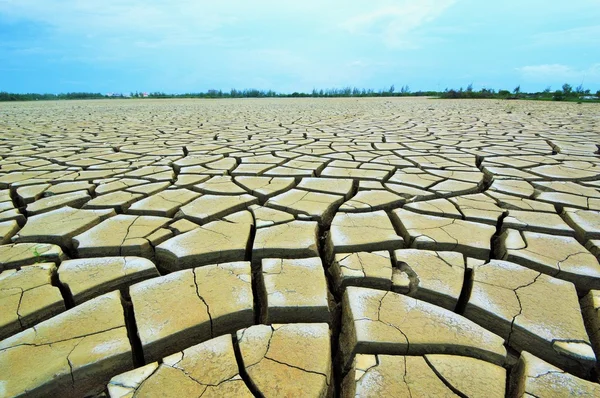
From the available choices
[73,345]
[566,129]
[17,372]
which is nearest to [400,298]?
[73,345]

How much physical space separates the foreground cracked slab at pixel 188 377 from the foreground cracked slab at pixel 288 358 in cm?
4

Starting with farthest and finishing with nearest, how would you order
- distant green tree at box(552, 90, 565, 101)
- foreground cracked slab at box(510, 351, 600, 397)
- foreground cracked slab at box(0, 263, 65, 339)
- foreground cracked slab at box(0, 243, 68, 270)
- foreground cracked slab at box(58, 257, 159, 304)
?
distant green tree at box(552, 90, 565, 101) → foreground cracked slab at box(0, 243, 68, 270) → foreground cracked slab at box(58, 257, 159, 304) → foreground cracked slab at box(0, 263, 65, 339) → foreground cracked slab at box(510, 351, 600, 397)

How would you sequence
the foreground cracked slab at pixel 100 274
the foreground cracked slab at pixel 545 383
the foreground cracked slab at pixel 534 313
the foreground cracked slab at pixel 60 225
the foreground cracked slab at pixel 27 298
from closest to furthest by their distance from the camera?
the foreground cracked slab at pixel 545 383, the foreground cracked slab at pixel 534 313, the foreground cracked slab at pixel 27 298, the foreground cracked slab at pixel 100 274, the foreground cracked slab at pixel 60 225

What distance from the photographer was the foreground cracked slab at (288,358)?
0.78 m

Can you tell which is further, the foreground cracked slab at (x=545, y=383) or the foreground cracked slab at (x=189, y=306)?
the foreground cracked slab at (x=189, y=306)

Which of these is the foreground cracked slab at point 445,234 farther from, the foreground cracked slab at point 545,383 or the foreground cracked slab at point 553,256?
the foreground cracked slab at point 545,383

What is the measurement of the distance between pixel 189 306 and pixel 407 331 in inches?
26.9

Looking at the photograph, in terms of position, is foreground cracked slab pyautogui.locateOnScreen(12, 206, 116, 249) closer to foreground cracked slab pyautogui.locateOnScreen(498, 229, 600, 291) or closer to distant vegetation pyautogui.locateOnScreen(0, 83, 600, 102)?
foreground cracked slab pyautogui.locateOnScreen(498, 229, 600, 291)

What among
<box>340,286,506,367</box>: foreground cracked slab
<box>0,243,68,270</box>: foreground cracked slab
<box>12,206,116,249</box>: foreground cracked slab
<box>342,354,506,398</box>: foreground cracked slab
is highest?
<box>12,206,116,249</box>: foreground cracked slab

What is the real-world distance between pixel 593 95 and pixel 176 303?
17209 millimetres

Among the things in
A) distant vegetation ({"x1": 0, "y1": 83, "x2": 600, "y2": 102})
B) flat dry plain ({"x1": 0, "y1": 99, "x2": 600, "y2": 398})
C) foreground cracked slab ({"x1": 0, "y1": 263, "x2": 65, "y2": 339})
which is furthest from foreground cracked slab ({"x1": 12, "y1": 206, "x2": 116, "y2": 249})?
distant vegetation ({"x1": 0, "y1": 83, "x2": 600, "y2": 102})

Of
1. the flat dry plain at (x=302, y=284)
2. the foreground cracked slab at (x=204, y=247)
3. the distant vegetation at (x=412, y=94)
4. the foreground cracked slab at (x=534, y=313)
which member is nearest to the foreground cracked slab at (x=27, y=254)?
the flat dry plain at (x=302, y=284)

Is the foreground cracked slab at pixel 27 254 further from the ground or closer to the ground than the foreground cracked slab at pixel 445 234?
closer to the ground

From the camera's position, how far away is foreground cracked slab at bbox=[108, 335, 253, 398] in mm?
761
